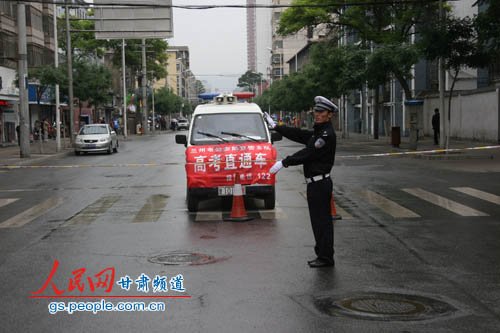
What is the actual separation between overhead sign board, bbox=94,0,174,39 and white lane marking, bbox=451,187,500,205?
707 inches

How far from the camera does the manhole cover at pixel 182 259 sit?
8.09 m

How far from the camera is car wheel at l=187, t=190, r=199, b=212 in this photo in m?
12.4

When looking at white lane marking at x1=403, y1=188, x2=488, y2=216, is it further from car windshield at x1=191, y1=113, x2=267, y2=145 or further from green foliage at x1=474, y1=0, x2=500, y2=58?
green foliage at x1=474, y1=0, x2=500, y2=58

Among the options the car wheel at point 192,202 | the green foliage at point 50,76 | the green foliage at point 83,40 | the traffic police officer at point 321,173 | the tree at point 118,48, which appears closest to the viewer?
the traffic police officer at point 321,173

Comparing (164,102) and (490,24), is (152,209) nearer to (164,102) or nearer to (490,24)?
(490,24)

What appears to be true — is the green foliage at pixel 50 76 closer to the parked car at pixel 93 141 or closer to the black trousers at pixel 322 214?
the parked car at pixel 93 141

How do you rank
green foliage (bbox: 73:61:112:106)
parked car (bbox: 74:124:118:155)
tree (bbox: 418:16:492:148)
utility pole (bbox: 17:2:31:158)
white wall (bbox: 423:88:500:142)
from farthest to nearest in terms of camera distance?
green foliage (bbox: 73:61:112:106), white wall (bbox: 423:88:500:142), parked car (bbox: 74:124:118:155), utility pole (bbox: 17:2:31:158), tree (bbox: 418:16:492:148)

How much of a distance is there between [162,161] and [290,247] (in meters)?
19.1

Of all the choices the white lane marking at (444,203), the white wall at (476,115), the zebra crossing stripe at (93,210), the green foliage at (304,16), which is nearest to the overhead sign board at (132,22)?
the green foliage at (304,16)

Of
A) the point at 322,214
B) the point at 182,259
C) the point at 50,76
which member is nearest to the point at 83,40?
the point at 50,76

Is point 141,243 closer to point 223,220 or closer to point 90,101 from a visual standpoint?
point 223,220

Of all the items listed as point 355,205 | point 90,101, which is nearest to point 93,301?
point 355,205

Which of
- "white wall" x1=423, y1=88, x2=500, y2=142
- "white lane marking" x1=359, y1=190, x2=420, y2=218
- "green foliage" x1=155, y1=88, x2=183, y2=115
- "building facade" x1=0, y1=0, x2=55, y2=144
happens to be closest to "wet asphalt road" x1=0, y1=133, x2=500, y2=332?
"white lane marking" x1=359, y1=190, x2=420, y2=218

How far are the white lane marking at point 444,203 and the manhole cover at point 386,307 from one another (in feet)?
19.5
